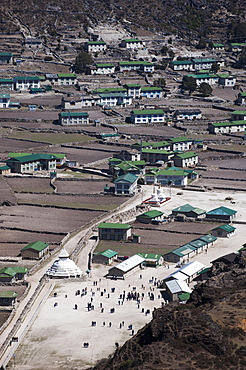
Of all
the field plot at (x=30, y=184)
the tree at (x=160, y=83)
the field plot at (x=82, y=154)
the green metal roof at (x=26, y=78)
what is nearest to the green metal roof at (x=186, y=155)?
the field plot at (x=82, y=154)

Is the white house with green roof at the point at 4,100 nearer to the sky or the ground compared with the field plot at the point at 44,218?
nearer to the sky

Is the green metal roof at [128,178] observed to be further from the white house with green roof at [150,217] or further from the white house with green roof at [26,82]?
the white house with green roof at [26,82]

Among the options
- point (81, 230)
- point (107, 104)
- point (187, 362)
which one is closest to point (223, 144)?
point (107, 104)

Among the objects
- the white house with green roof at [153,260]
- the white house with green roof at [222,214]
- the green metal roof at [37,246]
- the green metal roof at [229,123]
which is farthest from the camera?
the green metal roof at [229,123]

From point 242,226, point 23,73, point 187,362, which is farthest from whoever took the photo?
point 23,73

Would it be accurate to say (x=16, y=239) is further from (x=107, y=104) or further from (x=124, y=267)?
(x=107, y=104)

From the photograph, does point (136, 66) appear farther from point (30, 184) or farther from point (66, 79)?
point (30, 184)
